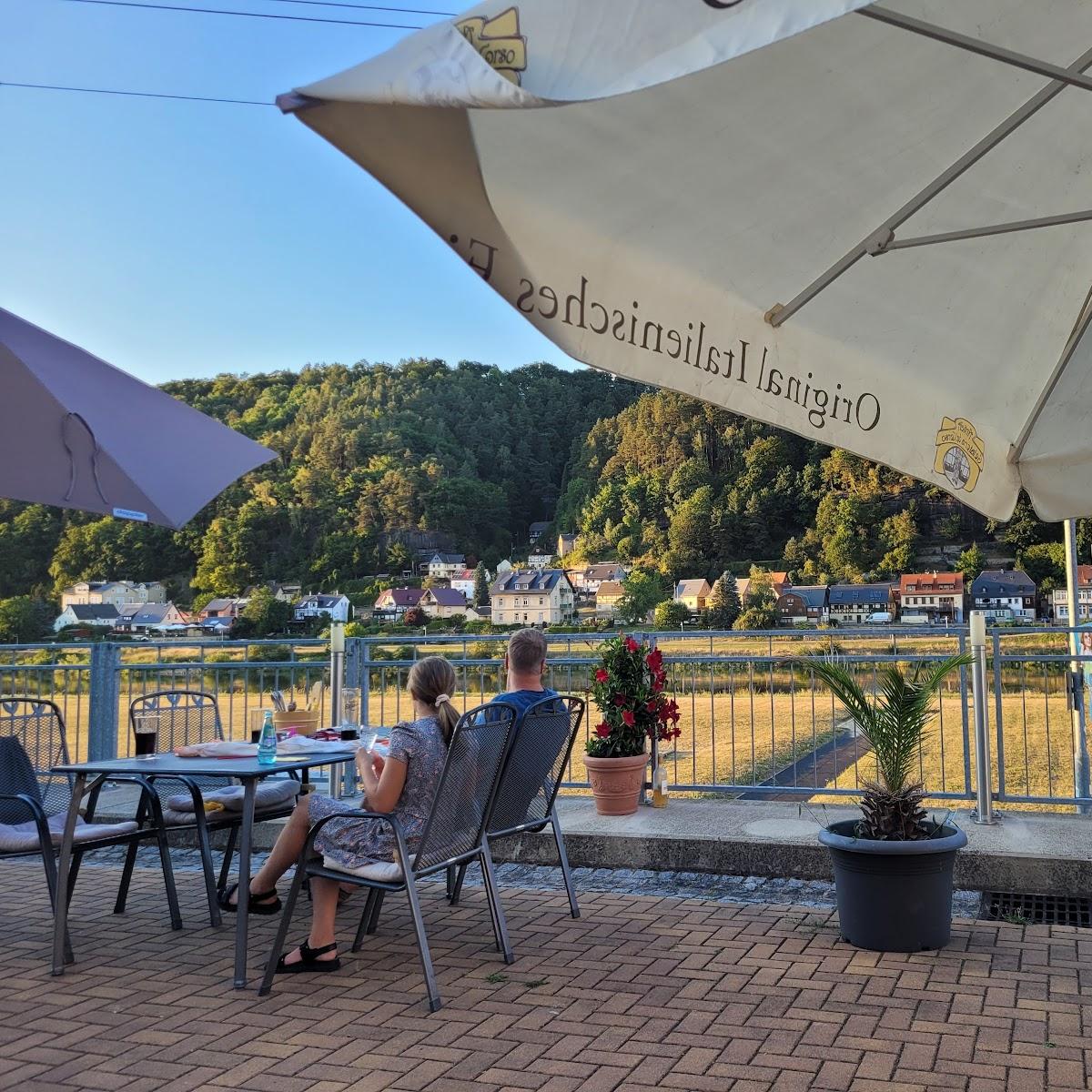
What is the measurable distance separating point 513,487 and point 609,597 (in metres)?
11.2

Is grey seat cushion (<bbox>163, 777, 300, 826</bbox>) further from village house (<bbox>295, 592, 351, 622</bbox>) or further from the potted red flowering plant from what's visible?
village house (<bbox>295, 592, 351, 622</bbox>)

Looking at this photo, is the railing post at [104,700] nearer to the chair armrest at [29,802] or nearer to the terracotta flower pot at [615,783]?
the chair armrest at [29,802]

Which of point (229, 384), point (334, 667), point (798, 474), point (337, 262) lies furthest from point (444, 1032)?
point (337, 262)

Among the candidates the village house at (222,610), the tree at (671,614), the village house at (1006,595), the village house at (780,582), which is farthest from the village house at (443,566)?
the village house at (1006,595)

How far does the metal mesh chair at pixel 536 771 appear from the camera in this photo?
12.5 ft

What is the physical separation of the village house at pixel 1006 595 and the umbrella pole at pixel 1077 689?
41607mm

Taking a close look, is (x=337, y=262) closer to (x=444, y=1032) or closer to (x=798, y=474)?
(x=798, y=474)

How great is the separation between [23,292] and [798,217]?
253ft

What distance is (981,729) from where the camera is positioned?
500 centimetres

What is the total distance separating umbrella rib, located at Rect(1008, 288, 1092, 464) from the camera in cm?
304

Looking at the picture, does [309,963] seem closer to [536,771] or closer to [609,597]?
[536,771]

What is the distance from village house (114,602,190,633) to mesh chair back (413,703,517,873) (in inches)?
2000

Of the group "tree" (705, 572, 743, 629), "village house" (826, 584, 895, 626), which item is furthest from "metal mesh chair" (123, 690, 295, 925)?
"tree" (705, 572, 743, 629)

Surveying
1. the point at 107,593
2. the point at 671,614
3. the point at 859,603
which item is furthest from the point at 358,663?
the point at 859,603
